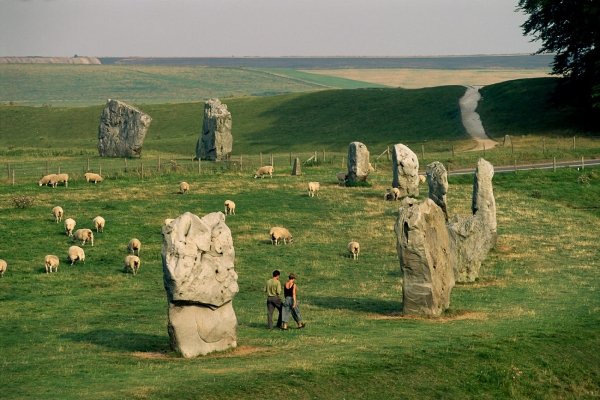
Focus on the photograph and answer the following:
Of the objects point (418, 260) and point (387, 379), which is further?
point (418, 260)

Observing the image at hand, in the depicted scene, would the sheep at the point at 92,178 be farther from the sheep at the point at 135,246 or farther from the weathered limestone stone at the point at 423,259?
the weathered limestone stone at the point at 423,259

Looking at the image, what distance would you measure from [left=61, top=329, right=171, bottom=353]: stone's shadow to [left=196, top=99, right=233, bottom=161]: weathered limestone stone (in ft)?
176

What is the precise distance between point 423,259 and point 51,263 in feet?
55.9

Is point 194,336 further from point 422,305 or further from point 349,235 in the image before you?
point 349,235

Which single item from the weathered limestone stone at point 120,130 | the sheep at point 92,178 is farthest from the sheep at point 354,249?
the weathered limestone stone at point 120,130

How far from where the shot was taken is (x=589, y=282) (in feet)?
154

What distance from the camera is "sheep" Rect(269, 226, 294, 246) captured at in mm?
55562

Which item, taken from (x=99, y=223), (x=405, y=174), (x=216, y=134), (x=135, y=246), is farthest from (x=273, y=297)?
(x=216, y=134)

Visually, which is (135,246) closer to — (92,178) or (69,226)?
(69,226)

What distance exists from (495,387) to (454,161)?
55451mm

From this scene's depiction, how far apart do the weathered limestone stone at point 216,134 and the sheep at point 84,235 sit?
3624 centimetres

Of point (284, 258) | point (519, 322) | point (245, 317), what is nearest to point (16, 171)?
point (284, 258)

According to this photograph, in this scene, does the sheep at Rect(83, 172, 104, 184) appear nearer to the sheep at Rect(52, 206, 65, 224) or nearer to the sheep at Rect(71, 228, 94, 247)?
the sheep at Rect(52, 206, 65, 224)

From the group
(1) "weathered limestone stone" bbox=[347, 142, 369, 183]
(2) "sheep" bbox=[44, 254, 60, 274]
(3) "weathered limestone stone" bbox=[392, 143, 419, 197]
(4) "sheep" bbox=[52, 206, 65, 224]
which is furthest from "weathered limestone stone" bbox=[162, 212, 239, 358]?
(1) "weathered limestone stone" bbox=[347, 142, 369, 183]
